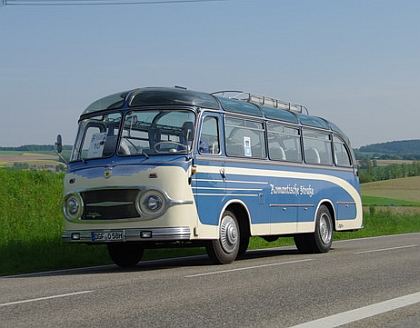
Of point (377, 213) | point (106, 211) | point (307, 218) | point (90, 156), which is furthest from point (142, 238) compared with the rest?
point (377, 213)

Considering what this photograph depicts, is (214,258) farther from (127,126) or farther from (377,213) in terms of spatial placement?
(377,213)

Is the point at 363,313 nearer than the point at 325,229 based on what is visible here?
Yes

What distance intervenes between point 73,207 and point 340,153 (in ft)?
26.9

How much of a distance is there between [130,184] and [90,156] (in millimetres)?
1379

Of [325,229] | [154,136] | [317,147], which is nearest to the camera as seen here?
[154,136]

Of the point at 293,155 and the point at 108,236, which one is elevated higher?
the point at 293,155

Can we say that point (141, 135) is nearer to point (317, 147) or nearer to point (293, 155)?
point (293, 155)

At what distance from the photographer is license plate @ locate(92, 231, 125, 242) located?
13680 millimetres

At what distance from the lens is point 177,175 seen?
44.9 feet

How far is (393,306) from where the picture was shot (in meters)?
8.58

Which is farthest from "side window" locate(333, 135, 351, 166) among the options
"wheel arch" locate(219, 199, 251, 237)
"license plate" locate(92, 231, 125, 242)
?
"license plate" locate(92, 231, 125, 242)

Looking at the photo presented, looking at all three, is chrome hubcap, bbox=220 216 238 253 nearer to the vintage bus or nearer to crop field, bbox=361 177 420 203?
the vintage bus

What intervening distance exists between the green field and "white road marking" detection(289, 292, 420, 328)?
25.2 feet

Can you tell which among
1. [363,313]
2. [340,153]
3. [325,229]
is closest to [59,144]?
[325,229]
